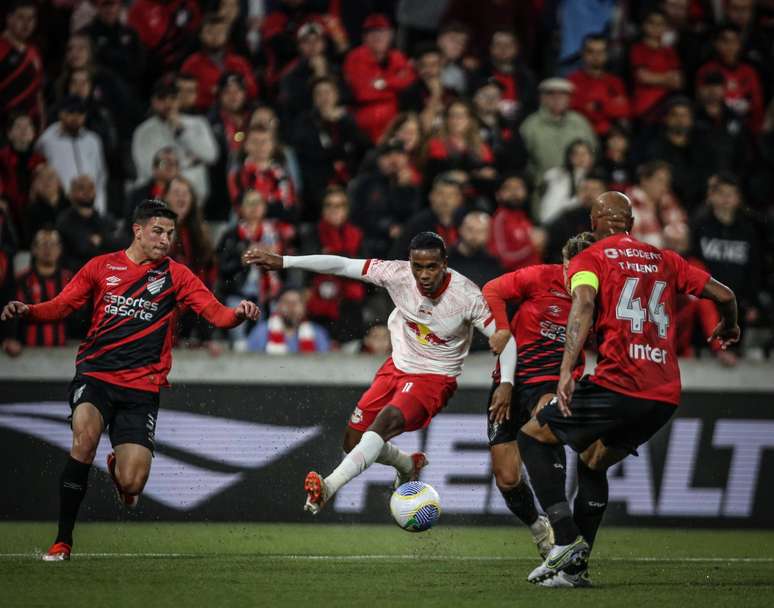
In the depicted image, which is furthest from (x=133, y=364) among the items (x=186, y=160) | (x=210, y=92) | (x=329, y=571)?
(x=210, y=92)

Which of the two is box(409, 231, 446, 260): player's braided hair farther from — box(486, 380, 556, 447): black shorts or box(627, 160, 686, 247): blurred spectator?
box(627, 160, 686, 247): blurred spectator

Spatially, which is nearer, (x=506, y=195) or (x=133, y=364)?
(x=133, y=364)

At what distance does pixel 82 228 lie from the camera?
Result: 532 inches

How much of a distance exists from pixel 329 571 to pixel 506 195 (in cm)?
631

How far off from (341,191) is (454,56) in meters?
2.98

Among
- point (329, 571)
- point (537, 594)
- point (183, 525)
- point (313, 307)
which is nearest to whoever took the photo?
point (537, 594)

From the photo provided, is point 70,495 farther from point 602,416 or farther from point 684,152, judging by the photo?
point 684,152

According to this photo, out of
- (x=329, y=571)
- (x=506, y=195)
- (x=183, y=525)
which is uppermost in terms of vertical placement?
(x=506, y=195)

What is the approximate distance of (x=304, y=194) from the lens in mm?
15383

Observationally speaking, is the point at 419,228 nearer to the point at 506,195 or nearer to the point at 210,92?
the point at 506,195

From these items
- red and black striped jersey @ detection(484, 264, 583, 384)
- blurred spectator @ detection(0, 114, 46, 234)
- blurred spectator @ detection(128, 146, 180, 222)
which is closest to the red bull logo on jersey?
red and black striped jersey @ detection(484, 264, 583, 384)

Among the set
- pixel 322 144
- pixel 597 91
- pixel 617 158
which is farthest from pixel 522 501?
pixel 597 91

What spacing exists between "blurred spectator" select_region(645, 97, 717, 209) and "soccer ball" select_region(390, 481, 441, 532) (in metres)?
7.92

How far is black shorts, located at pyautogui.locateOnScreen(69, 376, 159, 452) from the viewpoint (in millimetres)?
9609
